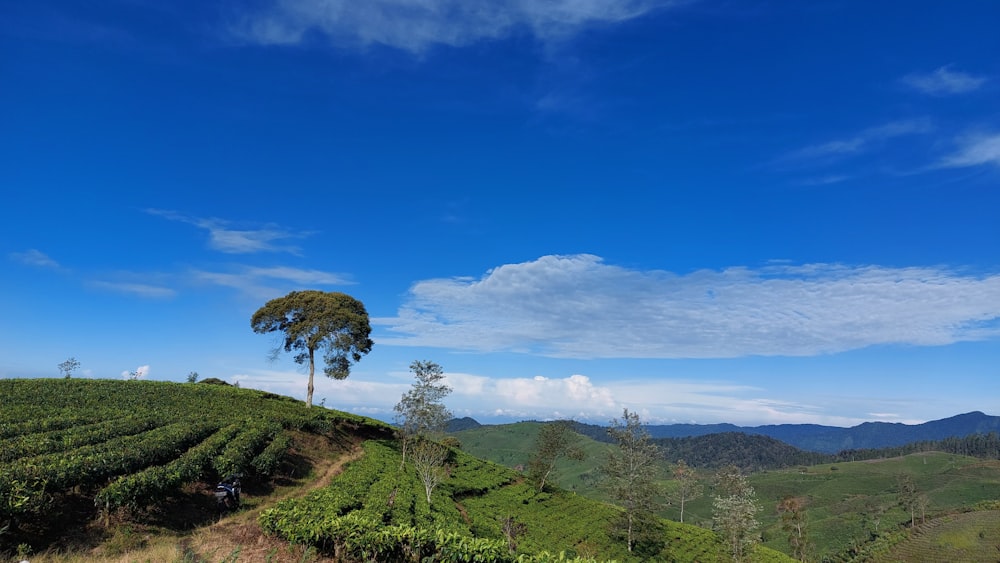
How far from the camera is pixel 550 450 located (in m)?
78.1

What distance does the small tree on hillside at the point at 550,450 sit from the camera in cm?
7619

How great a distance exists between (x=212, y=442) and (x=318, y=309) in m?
27.5

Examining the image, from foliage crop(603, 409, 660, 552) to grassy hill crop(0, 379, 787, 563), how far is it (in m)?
3.77

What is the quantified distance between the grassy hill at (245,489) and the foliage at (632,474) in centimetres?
377

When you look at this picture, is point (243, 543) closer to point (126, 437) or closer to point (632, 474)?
point (126, 437)

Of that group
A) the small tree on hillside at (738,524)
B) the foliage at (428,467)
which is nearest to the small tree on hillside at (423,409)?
the foliage at (428,467)

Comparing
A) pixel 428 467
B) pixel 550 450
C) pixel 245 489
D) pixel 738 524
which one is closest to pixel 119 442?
pixel 245 489

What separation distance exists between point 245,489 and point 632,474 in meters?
47.2

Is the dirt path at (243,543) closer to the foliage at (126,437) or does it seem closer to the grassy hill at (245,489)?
the grassy hill at (245,489)

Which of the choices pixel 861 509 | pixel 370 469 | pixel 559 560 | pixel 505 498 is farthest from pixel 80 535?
pixel 861 509

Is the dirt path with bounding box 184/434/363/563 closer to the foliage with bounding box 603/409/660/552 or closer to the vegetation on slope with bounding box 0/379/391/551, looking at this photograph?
the vegetation on slope with bounding box 0/379/391/551

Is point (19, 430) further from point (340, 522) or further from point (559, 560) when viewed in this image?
point (559, 560)

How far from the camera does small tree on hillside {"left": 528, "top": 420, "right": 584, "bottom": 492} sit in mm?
76188

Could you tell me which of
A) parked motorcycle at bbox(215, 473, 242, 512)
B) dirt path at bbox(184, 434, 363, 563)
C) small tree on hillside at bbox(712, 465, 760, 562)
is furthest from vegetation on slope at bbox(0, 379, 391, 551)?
small tree on hillside at bbox(712, 465, 760, 562)
